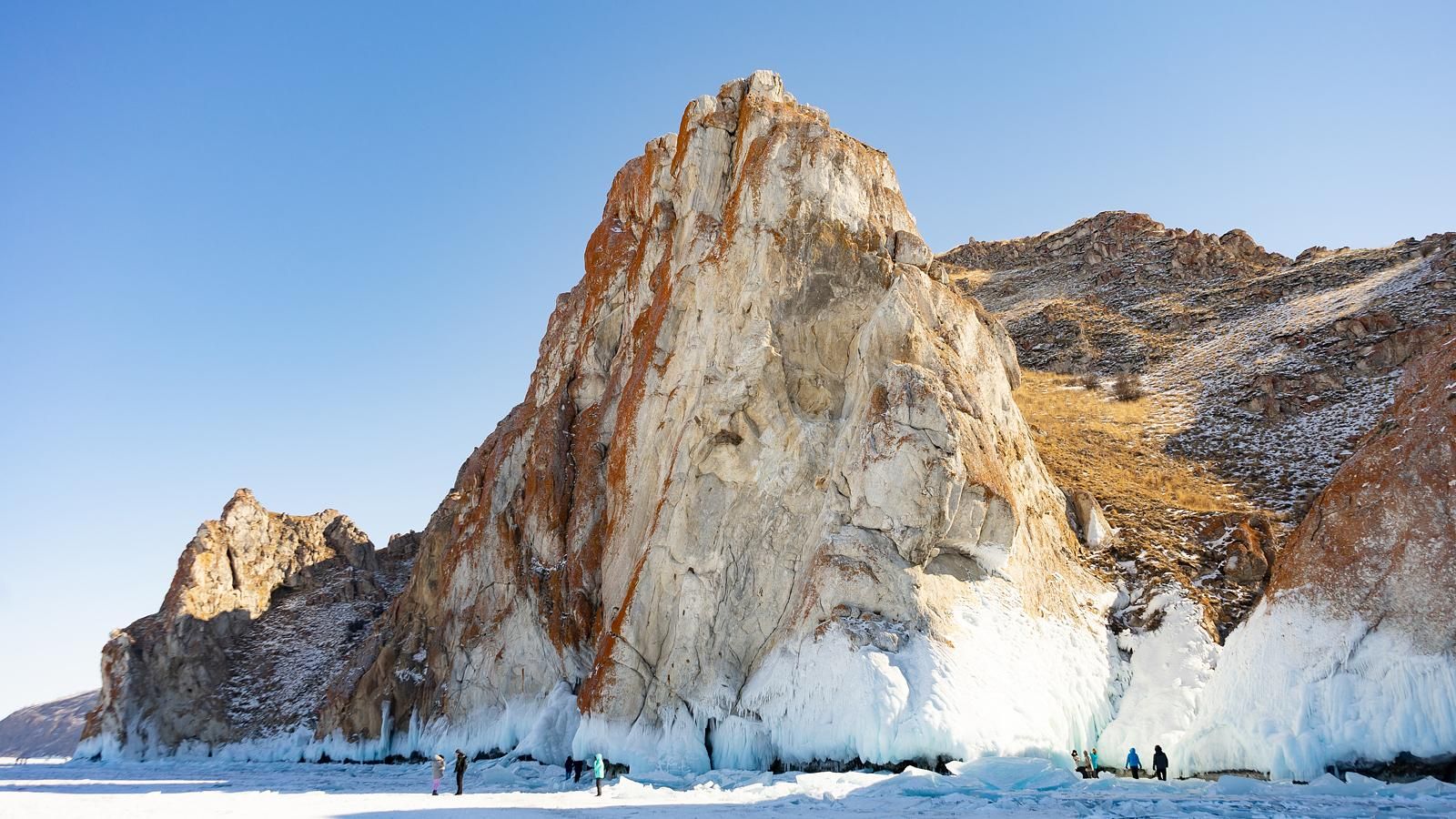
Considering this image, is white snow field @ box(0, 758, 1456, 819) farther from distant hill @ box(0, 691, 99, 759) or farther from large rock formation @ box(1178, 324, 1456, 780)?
distant hill @ box(0, 691, 99, 759)

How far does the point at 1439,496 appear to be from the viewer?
1923 cm

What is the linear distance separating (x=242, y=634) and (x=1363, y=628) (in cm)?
6749

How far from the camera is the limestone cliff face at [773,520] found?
25.1m

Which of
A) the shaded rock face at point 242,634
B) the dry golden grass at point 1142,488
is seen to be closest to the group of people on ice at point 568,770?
the dry golden grass at point 1142,488

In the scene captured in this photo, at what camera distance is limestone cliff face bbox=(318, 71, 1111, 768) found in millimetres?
25125

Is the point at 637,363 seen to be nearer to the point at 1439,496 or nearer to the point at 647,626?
the point at 647,626

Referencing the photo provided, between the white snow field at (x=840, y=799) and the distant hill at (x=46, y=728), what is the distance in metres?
132

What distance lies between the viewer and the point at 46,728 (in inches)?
5782

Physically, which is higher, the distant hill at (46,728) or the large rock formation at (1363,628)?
the large rock formation at (1363,628)

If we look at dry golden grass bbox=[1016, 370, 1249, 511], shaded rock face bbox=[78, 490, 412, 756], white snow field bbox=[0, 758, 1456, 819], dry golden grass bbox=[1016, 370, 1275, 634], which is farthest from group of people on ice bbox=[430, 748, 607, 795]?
shaded rock face bbox=[78, 490, 412, 756]

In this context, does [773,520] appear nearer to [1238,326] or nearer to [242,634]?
[1238,326]

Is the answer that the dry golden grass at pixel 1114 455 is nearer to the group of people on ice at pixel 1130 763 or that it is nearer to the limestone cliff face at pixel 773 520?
the limestone cliff face at pixel 773 520

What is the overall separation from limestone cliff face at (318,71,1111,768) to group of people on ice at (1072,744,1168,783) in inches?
29.0

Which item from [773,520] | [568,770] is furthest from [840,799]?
[568,770]
